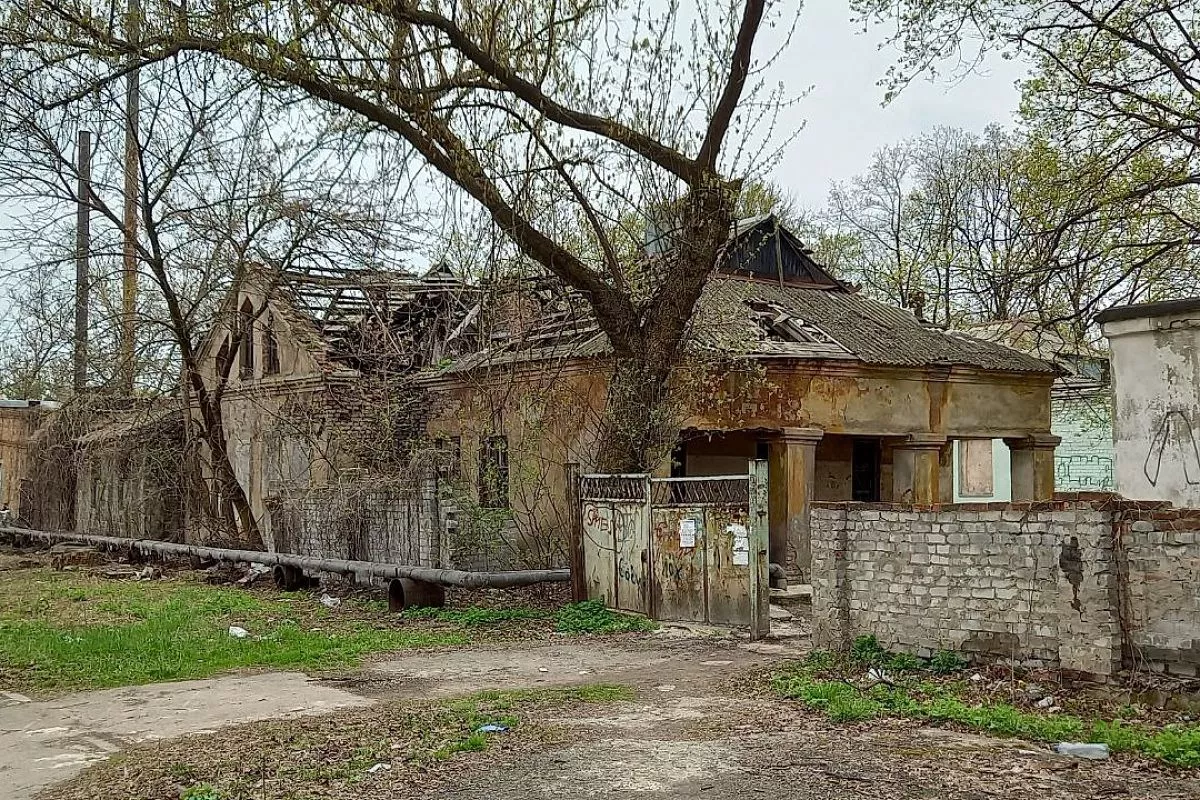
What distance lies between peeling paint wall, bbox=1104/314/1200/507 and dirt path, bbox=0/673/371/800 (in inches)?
289

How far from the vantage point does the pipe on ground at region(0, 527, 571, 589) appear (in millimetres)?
14336

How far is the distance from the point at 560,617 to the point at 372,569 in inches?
126

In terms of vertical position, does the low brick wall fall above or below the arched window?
below

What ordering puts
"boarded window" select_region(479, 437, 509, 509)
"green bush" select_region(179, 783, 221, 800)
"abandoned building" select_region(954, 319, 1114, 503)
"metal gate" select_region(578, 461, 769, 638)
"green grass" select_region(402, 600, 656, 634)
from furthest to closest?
"abandoned building" select_region(954, 319, 1114, 503) < "boarded window" select_region(479, 437, 509, 509) < "green grass" select_region(402, 600, 656, 634) < "metal gate" select_region(578, 461, 769, 638) < "green bush" select_region(179, 783, 221, 800)

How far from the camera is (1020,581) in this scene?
8664 mm

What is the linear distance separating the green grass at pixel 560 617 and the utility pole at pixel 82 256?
9.71 meters

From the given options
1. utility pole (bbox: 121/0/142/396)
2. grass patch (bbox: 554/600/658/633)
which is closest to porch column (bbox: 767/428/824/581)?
grass patch (bbox: 554/600/658/633)

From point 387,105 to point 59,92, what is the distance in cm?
419

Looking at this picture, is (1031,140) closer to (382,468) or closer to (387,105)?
(387,105)

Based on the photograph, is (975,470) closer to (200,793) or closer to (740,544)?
(740,544)

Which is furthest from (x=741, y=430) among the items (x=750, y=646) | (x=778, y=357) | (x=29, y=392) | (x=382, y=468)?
(x=29, y=392)

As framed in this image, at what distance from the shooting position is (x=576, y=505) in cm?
1473

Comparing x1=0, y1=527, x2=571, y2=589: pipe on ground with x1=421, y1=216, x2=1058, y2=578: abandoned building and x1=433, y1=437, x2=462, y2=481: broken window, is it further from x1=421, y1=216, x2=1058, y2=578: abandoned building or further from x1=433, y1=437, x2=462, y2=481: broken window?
x1=421, y1=216, x2=1058, y2=578: abandoned building

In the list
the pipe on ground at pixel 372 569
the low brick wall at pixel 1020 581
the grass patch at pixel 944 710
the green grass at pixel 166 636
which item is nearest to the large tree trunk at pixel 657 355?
the pipe on ground at pixel 372 569
